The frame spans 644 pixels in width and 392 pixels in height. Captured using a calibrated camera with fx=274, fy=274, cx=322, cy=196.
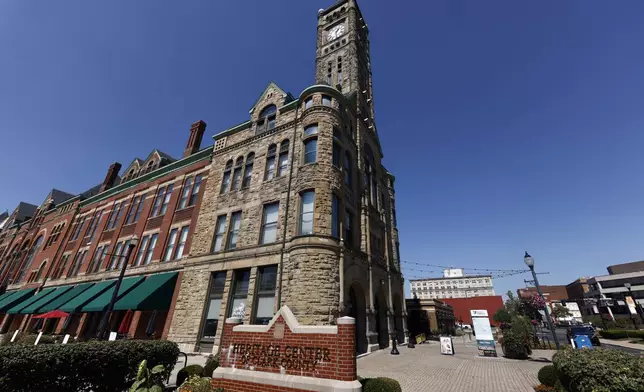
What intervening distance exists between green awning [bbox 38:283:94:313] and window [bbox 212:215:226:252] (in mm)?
14457

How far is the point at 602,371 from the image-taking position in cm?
584

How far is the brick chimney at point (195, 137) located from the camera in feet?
95.2

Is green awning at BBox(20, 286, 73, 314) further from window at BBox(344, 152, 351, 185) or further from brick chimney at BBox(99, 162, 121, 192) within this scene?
window at BBox(344, 152, 351, 185)

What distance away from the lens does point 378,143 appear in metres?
28.9

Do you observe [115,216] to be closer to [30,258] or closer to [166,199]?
[166,199]

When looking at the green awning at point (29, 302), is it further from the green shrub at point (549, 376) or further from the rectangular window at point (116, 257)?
the green shrub at point (549, 376)

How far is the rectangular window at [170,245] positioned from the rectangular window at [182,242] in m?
0.52

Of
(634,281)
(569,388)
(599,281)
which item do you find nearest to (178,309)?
(569,388)

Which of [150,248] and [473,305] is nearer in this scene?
[150,248]

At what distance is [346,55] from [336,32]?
5.71m

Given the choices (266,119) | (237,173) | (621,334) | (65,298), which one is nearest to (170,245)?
(237,173)

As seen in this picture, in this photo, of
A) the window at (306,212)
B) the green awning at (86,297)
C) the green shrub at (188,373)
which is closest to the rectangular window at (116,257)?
the green awning at (86,297)

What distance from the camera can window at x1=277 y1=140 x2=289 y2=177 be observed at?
19.4 metres

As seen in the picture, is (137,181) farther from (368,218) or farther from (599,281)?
(599,281)
